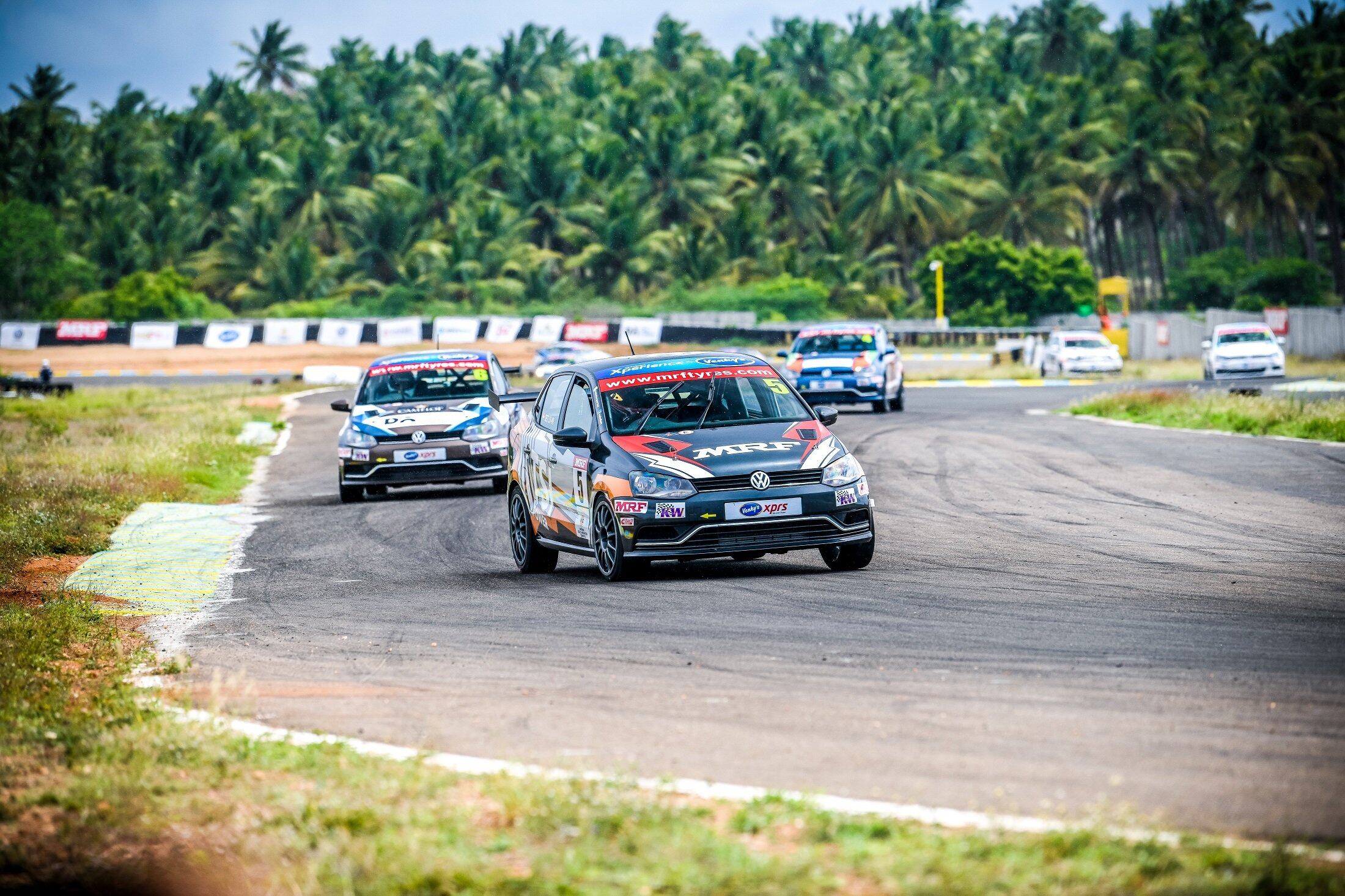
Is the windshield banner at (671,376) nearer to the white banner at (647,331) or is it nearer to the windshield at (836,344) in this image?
the windshield at (836,344)

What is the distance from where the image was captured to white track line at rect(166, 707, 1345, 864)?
5.17m

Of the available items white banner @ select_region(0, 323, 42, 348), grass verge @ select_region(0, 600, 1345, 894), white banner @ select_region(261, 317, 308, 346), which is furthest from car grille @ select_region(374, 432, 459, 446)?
white banner @ select_region(0, 323, 42, 348)

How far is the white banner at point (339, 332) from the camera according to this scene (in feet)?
228

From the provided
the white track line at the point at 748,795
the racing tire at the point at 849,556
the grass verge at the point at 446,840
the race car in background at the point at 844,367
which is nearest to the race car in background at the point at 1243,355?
the race car in background at the point at 844,367

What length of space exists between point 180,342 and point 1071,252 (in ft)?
133

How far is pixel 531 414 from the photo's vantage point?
14.8 metres

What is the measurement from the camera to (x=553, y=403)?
1430cm

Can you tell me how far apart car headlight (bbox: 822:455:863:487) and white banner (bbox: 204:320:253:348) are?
196 feet

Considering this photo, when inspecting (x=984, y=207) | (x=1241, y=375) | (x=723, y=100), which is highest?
(x=723, y=100)

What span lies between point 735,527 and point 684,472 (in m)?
0.55

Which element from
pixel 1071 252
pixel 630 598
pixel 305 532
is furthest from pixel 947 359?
pixel 630 598

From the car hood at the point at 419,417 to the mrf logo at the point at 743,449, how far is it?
8469mm

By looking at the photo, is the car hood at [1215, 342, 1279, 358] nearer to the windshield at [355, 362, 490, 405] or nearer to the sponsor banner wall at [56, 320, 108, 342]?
the windshield at [355, 362, 490, 405]

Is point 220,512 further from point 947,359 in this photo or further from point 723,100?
point 723,100
